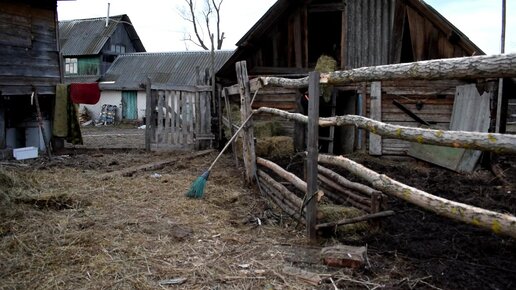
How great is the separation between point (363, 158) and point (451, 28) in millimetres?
3468

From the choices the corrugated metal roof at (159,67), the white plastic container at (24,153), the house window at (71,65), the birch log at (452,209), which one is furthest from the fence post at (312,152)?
the house window at (71,65)

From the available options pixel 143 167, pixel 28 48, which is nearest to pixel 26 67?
pixel 28 48

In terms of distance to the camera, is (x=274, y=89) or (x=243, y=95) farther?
(x=274, y=89)

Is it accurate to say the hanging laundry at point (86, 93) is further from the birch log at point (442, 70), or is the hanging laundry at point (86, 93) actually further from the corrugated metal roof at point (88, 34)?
the corrugated metal roof at point (88, 34)

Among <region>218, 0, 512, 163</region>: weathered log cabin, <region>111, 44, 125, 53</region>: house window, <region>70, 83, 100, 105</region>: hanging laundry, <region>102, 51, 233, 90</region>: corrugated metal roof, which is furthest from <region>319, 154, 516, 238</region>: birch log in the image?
<region>111, 44, 125, 53</region>: house window

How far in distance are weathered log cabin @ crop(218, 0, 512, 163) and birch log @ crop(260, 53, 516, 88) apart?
16.9 ft

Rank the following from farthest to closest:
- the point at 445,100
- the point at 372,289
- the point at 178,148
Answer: the point at 178,148 < the point at 445,100 < the point at 372,289

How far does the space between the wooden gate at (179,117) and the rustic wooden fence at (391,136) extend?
494 centimetres

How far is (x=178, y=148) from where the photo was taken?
1089 centimetres

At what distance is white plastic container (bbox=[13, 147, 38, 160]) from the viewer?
973 cm

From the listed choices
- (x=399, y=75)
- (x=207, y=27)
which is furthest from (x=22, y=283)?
(x=207, y=27)

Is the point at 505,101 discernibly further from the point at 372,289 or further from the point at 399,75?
the point at 372,289

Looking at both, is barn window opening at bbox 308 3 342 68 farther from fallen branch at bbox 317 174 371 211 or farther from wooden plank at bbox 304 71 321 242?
wooden plank at bbox 304 71 321 242

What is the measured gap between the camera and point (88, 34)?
30.0 metres
